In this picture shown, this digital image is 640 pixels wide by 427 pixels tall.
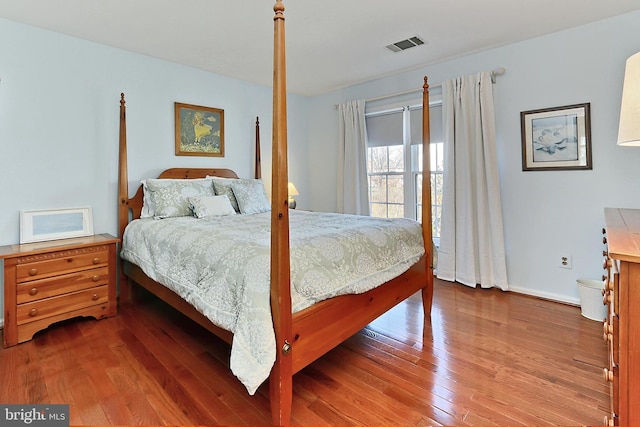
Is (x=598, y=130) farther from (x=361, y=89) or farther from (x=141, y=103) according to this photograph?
(x=141, y=103)

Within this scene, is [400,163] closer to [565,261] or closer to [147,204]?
[565,261]

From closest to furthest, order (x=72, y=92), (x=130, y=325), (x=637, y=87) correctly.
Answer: (x=637, y=87)
(x=130, y=325)
(x=72, y=92)

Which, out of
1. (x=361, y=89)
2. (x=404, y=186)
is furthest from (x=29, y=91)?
(x=404, y=186)

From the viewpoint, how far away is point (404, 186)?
158 inches

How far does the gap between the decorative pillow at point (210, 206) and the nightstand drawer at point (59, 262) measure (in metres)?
0.76

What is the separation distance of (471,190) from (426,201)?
1019 millimetres

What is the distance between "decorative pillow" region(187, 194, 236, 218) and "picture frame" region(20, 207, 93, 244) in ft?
2.83

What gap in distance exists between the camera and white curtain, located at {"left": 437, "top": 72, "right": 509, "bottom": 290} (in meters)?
3.21

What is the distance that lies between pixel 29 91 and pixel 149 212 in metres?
1.27

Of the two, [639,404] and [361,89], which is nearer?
[639,404]

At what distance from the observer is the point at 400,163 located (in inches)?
159

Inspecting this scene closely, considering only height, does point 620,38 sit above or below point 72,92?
above

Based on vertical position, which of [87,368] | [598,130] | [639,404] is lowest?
[87,368]

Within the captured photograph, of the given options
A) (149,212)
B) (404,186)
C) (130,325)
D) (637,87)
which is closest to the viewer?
(637,87)
